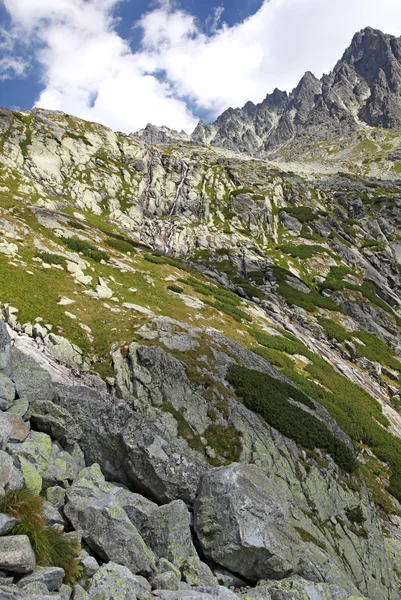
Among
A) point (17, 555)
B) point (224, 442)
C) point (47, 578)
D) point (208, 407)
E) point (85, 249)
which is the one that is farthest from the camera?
point (85, 249)

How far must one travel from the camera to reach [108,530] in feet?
26.8

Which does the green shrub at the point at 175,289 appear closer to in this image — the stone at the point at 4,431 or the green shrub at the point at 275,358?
the green shrub at the point at 275,358

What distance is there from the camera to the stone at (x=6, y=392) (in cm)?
1034

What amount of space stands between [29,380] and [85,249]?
25.2 meters

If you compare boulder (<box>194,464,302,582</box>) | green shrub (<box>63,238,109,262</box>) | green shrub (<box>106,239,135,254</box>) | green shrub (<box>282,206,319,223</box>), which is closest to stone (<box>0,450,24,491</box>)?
boulder (<box>194,464,302,582</box>)

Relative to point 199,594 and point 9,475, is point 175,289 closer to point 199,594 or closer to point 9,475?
point 9,475

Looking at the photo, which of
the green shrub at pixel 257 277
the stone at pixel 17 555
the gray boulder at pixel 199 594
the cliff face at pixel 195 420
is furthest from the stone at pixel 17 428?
the green shrub at pixel 257 277

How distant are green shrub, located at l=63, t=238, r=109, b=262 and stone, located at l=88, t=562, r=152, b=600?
30.1 metres

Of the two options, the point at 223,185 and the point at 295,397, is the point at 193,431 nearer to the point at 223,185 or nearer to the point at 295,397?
the point at 295,397

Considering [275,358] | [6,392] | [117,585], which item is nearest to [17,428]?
[6,392]

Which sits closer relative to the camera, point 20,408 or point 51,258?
point 20,408

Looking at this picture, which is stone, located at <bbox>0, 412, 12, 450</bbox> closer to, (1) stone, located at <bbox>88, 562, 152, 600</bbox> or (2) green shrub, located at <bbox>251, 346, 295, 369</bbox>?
(1) stone, located at <bbox>88, 562, 152, 600</bbox>

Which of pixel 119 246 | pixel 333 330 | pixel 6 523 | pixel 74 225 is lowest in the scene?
pixel 74 225

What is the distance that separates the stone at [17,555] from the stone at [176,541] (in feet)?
12.9
